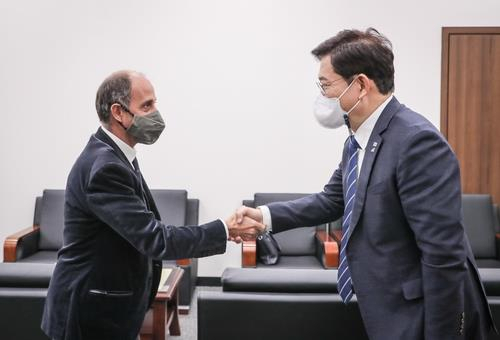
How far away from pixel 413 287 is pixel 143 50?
284cm

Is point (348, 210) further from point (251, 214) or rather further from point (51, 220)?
point (51, 220)

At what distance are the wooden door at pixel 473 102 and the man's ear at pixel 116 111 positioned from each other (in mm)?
2719

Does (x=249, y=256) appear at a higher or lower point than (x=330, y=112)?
lower

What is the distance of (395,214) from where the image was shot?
114 centimetres

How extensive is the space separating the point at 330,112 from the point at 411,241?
488mm

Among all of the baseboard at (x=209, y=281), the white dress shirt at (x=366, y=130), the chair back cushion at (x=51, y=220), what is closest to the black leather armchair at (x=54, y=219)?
the chair back cushion at (x=51, y=220)

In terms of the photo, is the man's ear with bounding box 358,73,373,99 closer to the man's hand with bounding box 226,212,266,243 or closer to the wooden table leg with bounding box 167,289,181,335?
the man's hand with bounding box 226,212,266,243

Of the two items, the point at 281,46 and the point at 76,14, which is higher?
the point at 76,14

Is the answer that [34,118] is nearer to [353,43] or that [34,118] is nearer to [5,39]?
[5,39]

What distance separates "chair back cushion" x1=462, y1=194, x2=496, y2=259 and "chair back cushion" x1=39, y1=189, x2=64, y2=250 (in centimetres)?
268

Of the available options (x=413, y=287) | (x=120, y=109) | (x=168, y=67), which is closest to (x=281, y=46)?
(x=168, y=67)

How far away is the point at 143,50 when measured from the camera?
3.48m

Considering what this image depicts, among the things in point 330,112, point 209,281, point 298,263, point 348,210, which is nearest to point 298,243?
point 298,263

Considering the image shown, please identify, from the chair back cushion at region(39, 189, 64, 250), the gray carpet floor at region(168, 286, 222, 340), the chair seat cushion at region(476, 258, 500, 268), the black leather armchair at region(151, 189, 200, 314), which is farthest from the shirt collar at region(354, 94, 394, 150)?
the chair back cushion at region(39, 189, 64, 250)
